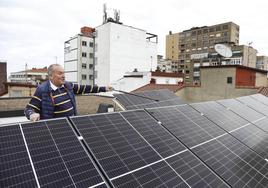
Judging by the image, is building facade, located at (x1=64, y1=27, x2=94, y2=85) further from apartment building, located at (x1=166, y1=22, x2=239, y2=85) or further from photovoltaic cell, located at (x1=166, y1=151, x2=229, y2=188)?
photovoltaic cell, located at (x1=166, y1=151, x2=229, y2=188)

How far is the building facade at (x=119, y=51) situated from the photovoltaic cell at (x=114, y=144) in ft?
127

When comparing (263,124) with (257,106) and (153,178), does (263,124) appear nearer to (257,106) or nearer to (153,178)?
(257,106)

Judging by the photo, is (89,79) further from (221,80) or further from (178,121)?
(178,121)

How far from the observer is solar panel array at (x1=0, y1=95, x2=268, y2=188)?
8.15ft

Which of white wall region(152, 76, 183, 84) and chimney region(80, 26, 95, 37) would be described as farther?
chimney region(80, 26, 95, 37)

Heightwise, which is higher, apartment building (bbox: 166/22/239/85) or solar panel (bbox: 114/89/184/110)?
apartment building (bbox: 166/22/239/85)

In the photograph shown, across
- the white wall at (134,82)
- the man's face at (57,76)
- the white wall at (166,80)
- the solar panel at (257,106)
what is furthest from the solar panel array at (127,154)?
the white wall at (166,80)

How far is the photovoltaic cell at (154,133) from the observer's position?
12.0 feet

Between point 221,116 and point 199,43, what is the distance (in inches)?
3688

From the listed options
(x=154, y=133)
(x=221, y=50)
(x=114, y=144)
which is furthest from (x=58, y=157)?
(x=221, y=50)

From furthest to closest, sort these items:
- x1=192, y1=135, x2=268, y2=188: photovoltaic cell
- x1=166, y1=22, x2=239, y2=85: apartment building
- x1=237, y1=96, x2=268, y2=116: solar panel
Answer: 1. x1=166, y1=22, x2=239, y2=85: apartment building
2. x1=237, y1=96, x2=268, y2=116: solar panel
3. x1=192, y1=135, x2=268, y2=188: photovoltaic cell

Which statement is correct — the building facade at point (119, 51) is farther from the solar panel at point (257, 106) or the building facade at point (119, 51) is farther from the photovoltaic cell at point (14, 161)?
the photovoltaic cell at point (14, 161)

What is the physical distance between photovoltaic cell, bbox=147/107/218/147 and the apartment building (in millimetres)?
73715

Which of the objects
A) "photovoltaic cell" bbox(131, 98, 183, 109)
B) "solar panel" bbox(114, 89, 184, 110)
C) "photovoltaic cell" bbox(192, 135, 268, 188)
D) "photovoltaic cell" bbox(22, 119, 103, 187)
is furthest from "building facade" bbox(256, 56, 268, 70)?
"photovoltaic cell" bbox(22, 119, 103, 187)
